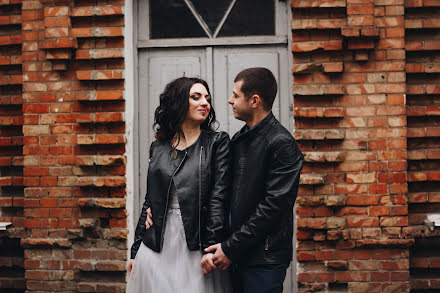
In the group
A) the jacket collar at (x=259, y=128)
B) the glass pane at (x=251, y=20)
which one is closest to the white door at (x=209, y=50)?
the glass pane at (x=251, y=20)

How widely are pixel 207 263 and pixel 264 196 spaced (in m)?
0.50

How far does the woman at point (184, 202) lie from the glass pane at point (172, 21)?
62.7 inches

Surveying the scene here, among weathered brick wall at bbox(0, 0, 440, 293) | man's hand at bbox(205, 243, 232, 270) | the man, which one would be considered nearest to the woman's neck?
the man

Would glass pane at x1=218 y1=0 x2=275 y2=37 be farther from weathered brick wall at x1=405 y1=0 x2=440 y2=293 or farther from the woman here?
the woman

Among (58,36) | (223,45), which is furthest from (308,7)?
(58,36)

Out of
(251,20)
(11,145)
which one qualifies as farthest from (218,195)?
(11,145)

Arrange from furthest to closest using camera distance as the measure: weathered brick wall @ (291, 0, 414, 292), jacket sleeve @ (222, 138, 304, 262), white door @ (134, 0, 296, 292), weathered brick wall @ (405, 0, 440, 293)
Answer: white door @ (134, 0, 296, 292)
weathered brick wall @ (405, 0, 440, 293)
weathered brick wall @ (291, 0, 414, 292)
jacket sleeve @ (222, 138, 304, 262)

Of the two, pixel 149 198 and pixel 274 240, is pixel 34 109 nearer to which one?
pixel 149 198

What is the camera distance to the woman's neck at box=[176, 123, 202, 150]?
2924 millimetres

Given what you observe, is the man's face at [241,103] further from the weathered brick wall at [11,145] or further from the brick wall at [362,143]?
the weathered brick wall at [11,145]

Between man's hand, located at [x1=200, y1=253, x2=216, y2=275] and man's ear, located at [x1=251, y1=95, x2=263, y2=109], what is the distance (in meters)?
0.90

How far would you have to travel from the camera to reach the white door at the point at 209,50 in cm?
431

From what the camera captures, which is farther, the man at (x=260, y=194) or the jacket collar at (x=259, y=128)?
the jacket collar at (x=259, y=128)

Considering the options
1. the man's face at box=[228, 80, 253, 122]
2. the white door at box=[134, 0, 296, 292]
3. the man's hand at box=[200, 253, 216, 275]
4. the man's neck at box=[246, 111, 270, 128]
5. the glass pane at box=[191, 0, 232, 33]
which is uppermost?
the glass pane at box=[191, 0, 232, 33]
